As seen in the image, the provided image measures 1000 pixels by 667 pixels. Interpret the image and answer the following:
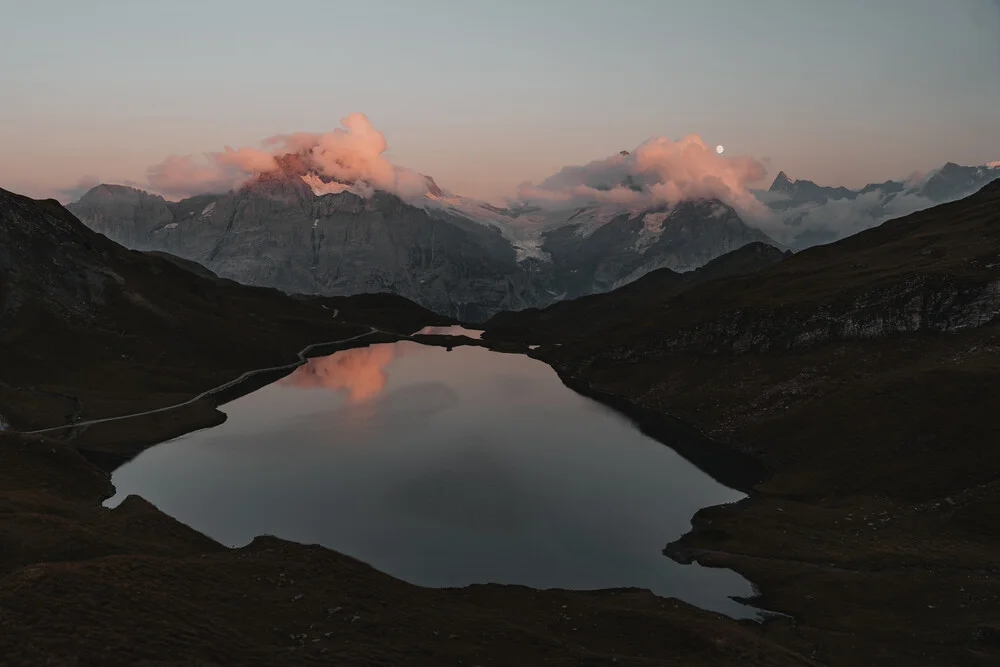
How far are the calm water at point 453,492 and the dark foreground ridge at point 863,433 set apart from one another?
336 inches

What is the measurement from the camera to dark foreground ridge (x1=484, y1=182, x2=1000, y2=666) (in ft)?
190

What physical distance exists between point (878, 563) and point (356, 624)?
55.3m

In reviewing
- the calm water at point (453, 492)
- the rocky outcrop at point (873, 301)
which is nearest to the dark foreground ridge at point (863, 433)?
the rocky outcrop at point (873, 301)

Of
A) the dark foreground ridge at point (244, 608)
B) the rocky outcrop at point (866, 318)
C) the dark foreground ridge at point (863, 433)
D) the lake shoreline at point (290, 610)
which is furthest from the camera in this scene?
the rocky outcrop at point (866, 318)

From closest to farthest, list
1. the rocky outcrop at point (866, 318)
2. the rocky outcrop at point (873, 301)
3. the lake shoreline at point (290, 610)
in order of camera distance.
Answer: the lake shoreline at point (290, 610)
the rocky outcrop at point (866, 318)
the rocky outcrop at point (873, 301)

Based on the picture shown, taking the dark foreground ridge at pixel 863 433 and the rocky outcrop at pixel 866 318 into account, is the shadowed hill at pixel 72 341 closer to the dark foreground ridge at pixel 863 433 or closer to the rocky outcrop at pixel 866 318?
the dark foreground ridge at pixel 863 433

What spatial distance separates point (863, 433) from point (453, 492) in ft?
223

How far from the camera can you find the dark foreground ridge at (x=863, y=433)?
5778 centimetres

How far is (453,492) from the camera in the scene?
308ft

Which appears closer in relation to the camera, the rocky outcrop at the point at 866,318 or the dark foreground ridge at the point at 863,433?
the dark foreground ridge at the point at 863,433

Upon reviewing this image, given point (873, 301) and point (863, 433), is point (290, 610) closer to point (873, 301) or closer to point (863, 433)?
point (863, 433)

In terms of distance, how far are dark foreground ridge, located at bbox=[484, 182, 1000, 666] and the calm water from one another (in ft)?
28.0

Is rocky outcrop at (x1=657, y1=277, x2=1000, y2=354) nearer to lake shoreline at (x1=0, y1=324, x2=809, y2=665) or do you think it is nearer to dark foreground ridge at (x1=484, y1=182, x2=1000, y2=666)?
dark foreground ridge at (x1=484, y1=182, x2=1000, y2=666)

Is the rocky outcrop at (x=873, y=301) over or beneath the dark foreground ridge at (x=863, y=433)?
over
